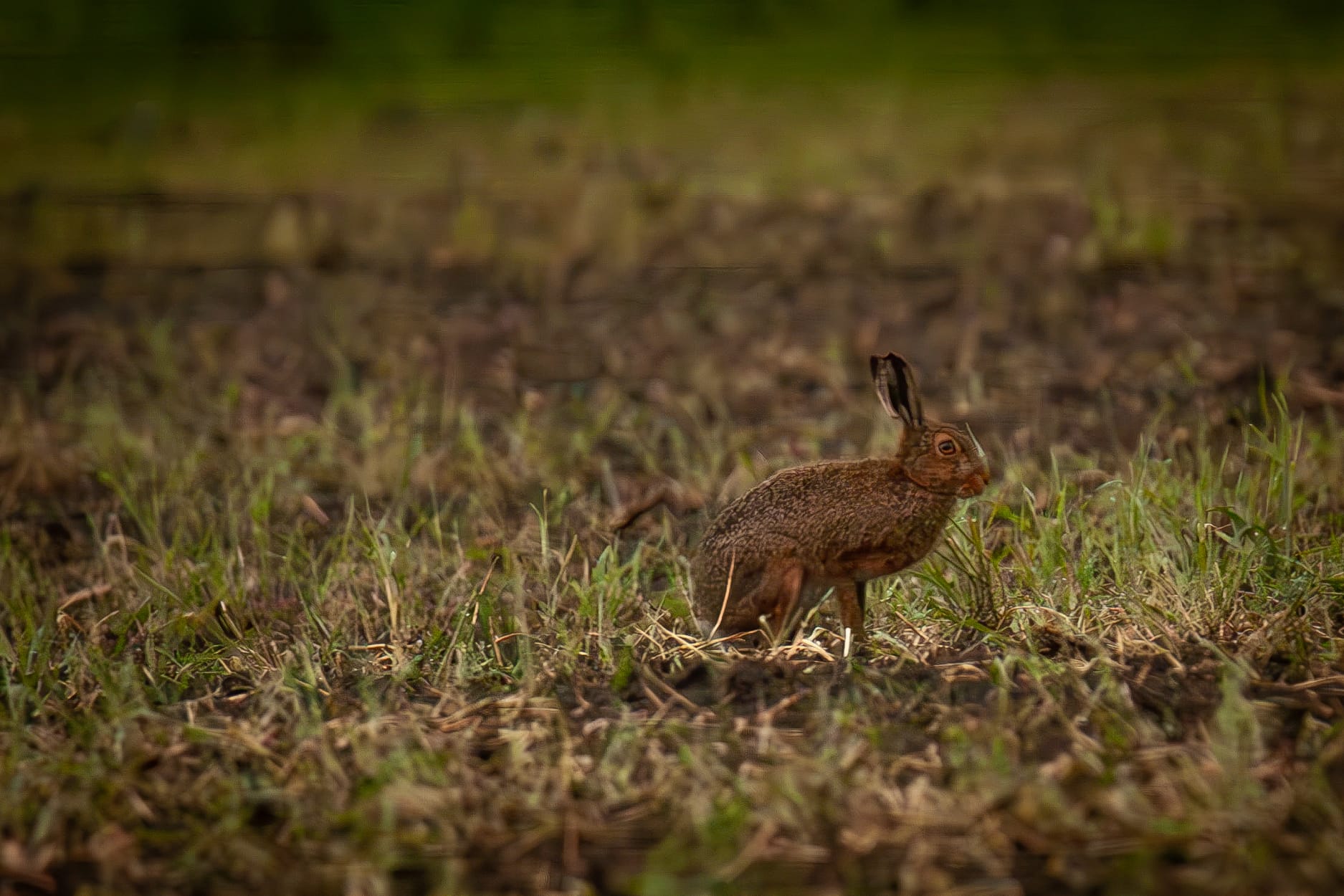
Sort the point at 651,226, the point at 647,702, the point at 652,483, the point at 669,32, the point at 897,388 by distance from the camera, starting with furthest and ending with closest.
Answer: the point at 669,32 → the point at 651,226 → the point at 652,483 → the point at 897,388 → the point at 647,702

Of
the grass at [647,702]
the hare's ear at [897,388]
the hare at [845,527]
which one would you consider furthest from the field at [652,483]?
the hare's ear at [897,388]

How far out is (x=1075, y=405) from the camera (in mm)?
4953

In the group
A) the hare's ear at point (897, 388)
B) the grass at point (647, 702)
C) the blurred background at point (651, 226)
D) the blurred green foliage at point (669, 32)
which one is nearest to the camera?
the grass at point (647, 702)

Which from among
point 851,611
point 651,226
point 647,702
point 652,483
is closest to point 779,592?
point 851,611

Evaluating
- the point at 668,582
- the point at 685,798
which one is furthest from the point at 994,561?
the point at 685,798

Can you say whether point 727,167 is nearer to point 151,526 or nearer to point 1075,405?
point 1075,405

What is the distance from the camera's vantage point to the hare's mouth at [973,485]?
315 centimetres

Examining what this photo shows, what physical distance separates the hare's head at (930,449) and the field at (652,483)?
0.71 feet

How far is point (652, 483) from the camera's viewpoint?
4406mm

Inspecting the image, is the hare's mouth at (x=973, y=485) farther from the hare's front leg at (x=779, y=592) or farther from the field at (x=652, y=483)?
the hare's front leg at (x=779, y=592)

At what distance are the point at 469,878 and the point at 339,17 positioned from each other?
22.0 feet

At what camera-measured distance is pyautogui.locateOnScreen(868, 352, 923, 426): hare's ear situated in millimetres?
3084

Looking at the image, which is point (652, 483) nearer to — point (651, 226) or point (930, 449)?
point (930, 449)

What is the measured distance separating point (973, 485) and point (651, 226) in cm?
401
